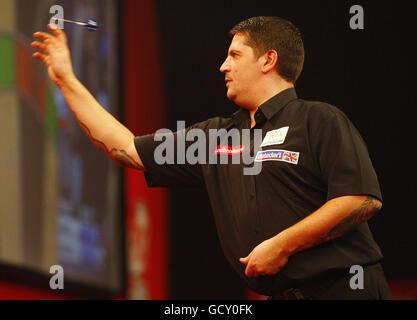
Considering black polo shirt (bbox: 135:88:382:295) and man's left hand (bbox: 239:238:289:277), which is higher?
black polo shirt (bbox: 135:88:382:295)

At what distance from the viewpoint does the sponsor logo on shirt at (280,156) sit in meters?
1.63

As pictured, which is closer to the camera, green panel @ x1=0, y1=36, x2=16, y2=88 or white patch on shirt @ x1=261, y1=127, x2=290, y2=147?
white patch on shirt @ x1=261, y1=127, x2=290, y2=147

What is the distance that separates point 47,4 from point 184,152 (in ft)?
4.72

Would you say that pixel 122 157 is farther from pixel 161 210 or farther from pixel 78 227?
pixel 161 210

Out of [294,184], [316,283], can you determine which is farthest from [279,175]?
[316,283]

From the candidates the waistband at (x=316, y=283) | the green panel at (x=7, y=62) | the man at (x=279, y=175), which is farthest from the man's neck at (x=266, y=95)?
the green panel at (x=7, y=62)

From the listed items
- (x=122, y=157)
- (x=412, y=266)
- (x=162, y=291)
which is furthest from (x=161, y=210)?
(x=122, y=157)

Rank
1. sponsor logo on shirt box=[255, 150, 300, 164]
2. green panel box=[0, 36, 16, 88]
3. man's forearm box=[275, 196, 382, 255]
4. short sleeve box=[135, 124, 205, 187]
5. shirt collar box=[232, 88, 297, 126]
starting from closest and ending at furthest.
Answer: man's forearm box=[275, 196, 382, 255] < sponsor logo on shirt box=[255, 150, 300, 164] < shirt collar box=[232, 88, 297, 126] < short sleeve box=[135, 124, 205, 187] < green panel box=[0, 36, 16, 88]

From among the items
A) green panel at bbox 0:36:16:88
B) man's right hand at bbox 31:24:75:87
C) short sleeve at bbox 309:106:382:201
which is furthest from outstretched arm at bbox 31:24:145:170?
green panel at bbox 0:36:16:88

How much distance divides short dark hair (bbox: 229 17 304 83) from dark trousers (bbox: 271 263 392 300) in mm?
614

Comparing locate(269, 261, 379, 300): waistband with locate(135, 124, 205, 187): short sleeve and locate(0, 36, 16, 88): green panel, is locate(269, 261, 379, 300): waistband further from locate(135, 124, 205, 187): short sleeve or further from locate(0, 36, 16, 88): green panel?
locate(0, 36, 16, 88): green panel

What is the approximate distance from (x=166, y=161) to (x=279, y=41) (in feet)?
1.60

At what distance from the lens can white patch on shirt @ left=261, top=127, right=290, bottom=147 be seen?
1.68m

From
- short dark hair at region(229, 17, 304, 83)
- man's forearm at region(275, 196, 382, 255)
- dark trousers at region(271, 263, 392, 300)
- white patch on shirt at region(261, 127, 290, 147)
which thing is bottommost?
dark trousers at region(271, 263, 392, 300)
